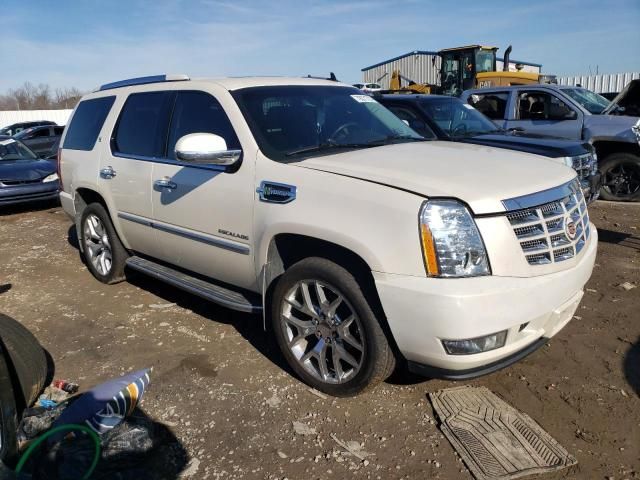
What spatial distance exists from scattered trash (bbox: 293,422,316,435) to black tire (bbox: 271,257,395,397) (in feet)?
0.94

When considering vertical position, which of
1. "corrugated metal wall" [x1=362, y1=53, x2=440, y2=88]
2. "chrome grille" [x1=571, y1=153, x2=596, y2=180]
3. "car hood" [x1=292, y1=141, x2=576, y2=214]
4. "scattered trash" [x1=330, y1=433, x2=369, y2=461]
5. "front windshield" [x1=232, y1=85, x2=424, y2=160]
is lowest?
"scattered trash" [x1=330, y1=433, x2=369, y2=461]

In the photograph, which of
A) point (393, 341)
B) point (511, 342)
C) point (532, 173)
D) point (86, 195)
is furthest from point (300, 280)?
point (86, 195)

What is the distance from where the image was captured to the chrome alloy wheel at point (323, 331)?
302 centimetres

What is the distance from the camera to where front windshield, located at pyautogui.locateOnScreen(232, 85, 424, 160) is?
139 inches

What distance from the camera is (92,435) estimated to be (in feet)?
8.35

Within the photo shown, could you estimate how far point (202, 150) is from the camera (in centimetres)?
329

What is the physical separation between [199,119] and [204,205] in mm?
692

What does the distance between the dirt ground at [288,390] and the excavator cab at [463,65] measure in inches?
509

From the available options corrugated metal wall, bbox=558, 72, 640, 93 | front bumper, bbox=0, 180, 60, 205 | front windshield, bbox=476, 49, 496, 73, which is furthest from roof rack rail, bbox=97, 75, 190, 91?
corrugated metal wall, bbox=558, 72, 640, 93

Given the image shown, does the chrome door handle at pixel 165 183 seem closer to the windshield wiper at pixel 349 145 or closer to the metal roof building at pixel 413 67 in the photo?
the windshield wiper at pixel 349 145

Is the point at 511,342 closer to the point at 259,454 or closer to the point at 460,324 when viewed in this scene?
the point at 460,324

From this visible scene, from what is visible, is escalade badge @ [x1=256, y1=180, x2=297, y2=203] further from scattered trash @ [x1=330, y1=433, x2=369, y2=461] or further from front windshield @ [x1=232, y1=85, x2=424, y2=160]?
scattered trash @ [x1=330, y1=433, x2=369, y2=461]

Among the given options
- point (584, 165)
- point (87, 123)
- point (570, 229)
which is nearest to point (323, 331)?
point (570, 229)

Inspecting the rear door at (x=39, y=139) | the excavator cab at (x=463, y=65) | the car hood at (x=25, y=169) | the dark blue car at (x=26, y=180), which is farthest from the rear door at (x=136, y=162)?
the rear door at (x=39, y=139)
